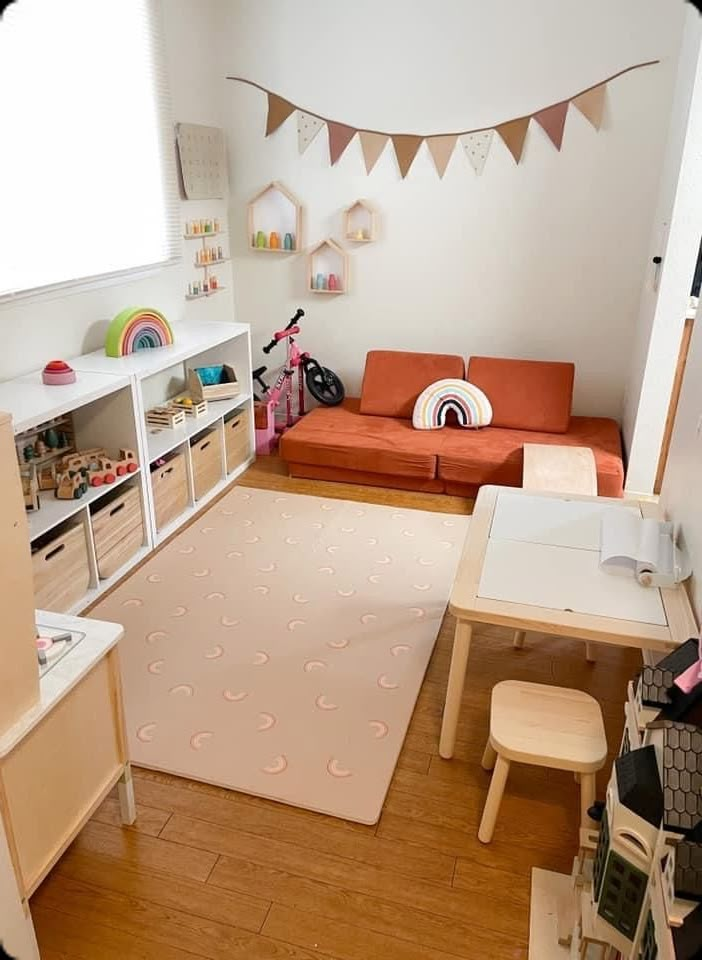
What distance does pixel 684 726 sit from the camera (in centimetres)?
126

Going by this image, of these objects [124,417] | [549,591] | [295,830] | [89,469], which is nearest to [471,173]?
[124,417]

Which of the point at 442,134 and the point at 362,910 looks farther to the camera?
the point at 442,134

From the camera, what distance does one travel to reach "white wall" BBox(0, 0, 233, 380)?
2.90 meters

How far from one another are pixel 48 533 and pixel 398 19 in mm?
3222

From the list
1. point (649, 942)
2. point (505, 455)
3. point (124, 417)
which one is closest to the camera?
point (649, 942)

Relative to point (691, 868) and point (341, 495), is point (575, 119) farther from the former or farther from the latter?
point (691, 868)

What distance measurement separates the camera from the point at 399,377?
4293mm

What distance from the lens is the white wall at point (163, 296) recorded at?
2904 millimetres

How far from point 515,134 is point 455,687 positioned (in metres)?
3.15

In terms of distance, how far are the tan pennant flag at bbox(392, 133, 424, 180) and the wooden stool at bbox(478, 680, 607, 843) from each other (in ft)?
10.5

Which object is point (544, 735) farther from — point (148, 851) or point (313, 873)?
point (148, 851)

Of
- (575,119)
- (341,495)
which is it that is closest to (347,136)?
(575,119)

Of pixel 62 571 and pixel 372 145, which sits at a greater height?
pixel 372 145

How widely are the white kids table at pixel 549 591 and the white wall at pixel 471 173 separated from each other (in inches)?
82.8
